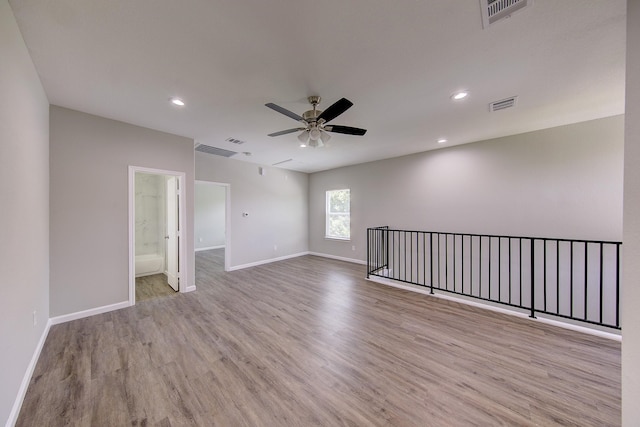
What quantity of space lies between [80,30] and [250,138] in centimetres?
235

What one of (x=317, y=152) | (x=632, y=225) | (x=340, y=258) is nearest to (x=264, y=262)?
(x=340, y=258)

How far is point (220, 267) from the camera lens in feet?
18.4

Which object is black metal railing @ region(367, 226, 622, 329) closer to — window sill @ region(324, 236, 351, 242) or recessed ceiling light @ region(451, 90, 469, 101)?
window sill @ region(324, 236, 351, 242)

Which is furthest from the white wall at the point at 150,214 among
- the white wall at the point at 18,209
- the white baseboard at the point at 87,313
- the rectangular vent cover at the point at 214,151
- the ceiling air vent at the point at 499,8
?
the ceiling air vent at the point at 499,8

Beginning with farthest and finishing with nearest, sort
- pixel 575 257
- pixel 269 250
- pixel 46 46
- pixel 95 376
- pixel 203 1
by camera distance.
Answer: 1. pixel 269 250
2. pixel 575 257
3. pixel 95 376
4. pixel 46 46
5. pixel 203 1

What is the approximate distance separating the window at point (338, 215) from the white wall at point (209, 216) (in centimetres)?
410

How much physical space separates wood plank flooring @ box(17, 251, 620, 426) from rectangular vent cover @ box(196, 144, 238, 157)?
3.05 meters

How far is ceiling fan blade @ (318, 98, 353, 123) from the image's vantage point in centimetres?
209

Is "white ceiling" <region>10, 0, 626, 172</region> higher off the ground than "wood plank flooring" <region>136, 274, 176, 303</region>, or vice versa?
"white ceiling" <region>10, 0, 626, 172</region>

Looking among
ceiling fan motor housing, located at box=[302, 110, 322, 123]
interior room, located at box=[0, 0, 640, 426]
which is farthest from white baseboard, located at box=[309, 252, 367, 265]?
ceiling fan motor housing, located at box=[302, 110, 322, 123]

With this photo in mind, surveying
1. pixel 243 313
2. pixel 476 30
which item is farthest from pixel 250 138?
pixel 476 30

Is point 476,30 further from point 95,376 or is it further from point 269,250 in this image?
point 269,250

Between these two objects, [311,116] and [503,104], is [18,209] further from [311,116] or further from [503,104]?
[503,104]

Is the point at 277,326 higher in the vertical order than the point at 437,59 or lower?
lower
